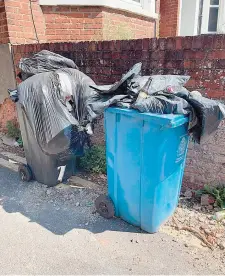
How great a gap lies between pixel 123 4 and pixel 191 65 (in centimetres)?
344

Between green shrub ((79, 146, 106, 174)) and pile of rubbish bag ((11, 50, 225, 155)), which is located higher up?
pile of rubbish bag ((11, 50, 225, 155))

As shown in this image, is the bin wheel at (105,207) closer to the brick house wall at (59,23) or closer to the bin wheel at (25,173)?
the bin wheel at (25,173)

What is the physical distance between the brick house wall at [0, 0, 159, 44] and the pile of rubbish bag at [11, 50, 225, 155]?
1453 mm

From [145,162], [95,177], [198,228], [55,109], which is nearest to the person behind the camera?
[145,162]

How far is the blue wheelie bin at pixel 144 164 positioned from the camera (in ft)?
6.95

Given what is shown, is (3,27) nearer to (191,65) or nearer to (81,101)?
(81,101)

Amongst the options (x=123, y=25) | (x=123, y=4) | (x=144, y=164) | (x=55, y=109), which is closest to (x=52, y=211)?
(x=55, y=109)

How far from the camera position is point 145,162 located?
7.25ft

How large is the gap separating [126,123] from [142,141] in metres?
0.21

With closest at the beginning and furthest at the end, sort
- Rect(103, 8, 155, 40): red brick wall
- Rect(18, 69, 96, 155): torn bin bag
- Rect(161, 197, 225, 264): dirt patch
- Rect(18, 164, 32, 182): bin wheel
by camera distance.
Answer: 1. Rect(161, 197, 225, 264): dirt patch
2. Rect(18, 69, 96, 155): torn bin bag
3. Rect(18, 164, 32, 182): bin wheel
4. Rect(103, 8, 155, 40): red brick wall

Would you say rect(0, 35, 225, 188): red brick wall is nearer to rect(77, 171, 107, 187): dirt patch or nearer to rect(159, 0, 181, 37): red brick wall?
rect(77, 171, 107, 187): dirt patch

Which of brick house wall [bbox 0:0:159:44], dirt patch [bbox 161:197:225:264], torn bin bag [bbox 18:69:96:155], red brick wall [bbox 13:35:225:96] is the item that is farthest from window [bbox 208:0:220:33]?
dirt patch [bbox 161:197:225:264]

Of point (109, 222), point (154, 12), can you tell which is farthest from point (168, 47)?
point (154, 12)

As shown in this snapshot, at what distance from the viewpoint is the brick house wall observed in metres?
4.66
